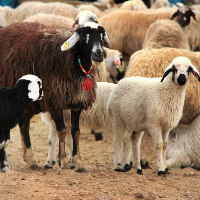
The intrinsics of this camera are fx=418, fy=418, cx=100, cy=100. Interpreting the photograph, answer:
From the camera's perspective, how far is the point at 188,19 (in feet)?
36.0

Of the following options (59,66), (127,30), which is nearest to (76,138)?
(59,66)

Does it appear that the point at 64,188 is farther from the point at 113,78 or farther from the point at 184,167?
the point at 113,78

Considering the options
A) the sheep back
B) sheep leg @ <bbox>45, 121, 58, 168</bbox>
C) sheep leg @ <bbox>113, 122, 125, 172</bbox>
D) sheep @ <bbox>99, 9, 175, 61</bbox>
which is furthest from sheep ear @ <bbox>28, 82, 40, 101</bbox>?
sheep @ <bbox>99, 9, 175, 61</bbox>

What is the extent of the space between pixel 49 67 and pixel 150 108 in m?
1.36

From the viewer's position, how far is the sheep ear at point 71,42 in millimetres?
4836

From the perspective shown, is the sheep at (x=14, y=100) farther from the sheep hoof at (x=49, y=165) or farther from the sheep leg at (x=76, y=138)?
the sheep hoof at (x=49, y=165)

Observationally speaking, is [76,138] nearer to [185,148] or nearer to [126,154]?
[126,154]

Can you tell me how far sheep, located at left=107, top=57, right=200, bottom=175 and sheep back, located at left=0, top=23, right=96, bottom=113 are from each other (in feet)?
1.80

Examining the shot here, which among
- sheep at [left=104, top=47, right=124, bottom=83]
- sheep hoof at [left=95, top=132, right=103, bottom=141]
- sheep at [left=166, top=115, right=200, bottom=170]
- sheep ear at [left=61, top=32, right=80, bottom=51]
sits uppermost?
sheep ear at [left=61, top=32, right=80, bottom=51]

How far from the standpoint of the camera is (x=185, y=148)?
667 centimetres

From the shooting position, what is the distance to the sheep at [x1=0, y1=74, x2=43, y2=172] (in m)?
4.39

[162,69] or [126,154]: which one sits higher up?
[162,69]

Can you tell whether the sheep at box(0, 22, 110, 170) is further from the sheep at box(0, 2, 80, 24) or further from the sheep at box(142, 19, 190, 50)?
the sheep at box(0, 2, 80, 24)

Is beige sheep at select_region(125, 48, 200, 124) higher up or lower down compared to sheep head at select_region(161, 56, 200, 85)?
lower down
